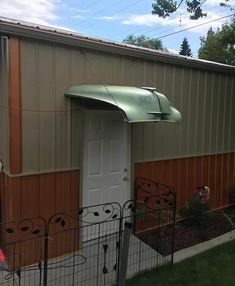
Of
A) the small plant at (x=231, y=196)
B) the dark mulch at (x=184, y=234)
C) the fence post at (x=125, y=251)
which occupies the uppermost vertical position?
the fence post at (x=125, y=251)

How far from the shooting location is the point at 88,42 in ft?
18.8

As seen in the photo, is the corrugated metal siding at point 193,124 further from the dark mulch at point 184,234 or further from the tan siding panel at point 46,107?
the tan siding panel at point 46,107

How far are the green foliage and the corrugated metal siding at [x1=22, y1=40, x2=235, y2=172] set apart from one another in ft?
3.41

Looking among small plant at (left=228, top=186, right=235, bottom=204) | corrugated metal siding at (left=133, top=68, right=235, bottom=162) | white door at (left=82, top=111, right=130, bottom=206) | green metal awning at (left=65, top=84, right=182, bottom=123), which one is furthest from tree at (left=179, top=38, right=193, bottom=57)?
green metal awning at (left=65, top=84, right=182, bottom=123)

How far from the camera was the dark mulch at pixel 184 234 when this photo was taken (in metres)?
6.37

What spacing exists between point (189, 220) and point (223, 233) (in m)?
0.66

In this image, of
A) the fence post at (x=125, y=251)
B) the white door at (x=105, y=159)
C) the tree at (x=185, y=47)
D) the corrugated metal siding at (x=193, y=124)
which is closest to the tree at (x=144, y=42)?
the tree at (x=185, y=47)

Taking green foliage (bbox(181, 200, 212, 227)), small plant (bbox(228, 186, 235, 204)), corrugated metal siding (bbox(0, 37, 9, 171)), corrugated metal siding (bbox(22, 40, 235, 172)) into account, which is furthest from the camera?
small plant (bbox(228, 186, 235, 204))

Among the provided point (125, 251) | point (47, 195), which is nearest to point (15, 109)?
point (47, 195)

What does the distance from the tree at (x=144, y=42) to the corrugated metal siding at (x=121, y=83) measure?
3384 cm

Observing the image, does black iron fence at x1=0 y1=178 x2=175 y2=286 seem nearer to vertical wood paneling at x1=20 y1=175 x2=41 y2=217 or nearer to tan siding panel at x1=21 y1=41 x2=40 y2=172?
vertical wood paneling at x1=20 y1=175 x2=41 y2=217

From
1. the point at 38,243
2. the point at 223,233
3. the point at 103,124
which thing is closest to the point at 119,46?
the point at 103,124

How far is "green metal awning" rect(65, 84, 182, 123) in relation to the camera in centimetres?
496

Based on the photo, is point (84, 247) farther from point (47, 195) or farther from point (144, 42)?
point (144, 42)
